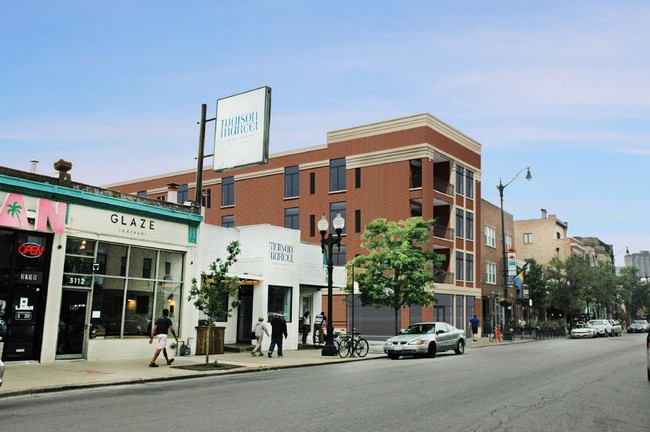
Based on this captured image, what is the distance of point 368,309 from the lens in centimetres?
4712

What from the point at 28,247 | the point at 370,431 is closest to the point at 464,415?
the point at 370,431

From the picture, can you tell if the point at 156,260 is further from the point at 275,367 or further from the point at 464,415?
the point at 464,415

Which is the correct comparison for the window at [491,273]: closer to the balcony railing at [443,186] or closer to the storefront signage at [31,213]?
the balcony railing at [443,186]

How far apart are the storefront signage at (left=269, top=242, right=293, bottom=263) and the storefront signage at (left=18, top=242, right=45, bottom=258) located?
1072 centimetres

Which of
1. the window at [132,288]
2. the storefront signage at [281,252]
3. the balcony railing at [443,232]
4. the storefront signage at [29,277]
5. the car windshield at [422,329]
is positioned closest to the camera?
the storefront signage at [29,277]

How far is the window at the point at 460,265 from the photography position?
49219 millimetres

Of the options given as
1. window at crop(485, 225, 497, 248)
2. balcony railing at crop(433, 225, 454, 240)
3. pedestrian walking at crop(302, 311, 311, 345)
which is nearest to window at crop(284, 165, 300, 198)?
balcony railing at crop(433, 225, 454, 240)

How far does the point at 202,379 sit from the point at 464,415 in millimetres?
8826

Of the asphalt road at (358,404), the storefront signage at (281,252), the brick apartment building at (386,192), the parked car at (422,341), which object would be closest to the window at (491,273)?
the brick apartment building at (386,192)

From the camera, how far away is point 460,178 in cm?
5106

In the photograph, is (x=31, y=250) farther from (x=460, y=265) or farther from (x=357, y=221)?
(x=460, y=265)

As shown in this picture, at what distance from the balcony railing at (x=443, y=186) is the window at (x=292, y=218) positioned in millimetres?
12295

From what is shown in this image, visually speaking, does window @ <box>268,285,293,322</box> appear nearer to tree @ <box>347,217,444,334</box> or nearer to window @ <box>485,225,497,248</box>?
tree @ <box>347,217,444,334</box>

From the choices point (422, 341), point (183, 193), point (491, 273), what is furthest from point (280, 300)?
point (183, 193)
